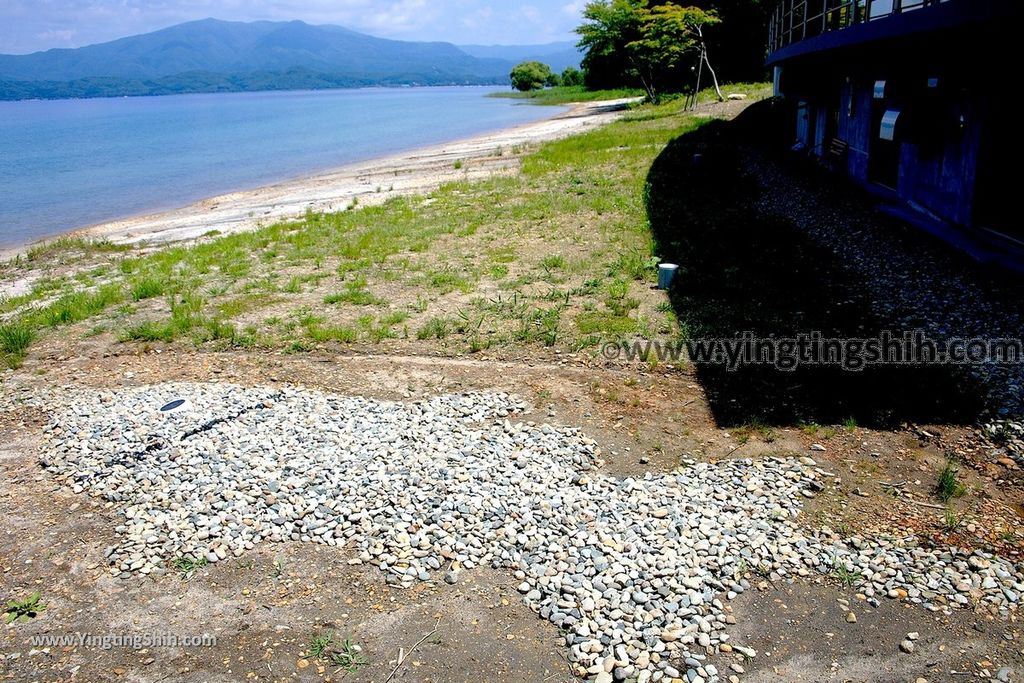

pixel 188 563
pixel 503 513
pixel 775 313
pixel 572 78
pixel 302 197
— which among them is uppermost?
pixel 572 78

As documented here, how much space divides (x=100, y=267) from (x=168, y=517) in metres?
13.8

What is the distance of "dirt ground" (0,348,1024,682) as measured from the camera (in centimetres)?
536

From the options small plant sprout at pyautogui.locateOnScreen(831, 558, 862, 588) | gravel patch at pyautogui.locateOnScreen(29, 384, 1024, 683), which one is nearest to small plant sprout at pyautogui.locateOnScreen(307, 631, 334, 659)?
gravel patch at pyautogui.locateOnScreen(29, 384, 1024, 683)

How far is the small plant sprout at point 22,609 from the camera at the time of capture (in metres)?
6.06

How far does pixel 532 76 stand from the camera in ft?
439

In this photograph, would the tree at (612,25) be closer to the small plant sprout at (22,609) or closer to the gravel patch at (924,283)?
the gravel patch at (924,283)

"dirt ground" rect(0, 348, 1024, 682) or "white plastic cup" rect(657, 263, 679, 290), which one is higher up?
"white plastic cup" rect(657, 263, 679, 290)

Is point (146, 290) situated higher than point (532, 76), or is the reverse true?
point (532, 76)

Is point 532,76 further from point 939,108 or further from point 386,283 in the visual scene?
point 386,283

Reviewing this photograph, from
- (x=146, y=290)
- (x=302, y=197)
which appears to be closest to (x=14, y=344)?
(x=146, y=290)

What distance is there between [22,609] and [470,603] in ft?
13.0

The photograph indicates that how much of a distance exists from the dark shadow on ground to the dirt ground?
659mm

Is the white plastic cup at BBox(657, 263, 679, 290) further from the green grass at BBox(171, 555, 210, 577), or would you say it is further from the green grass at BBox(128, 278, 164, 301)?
the green grass at BBox(128, 278, 164, 301)

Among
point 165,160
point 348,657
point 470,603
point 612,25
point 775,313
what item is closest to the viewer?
point 348,657
